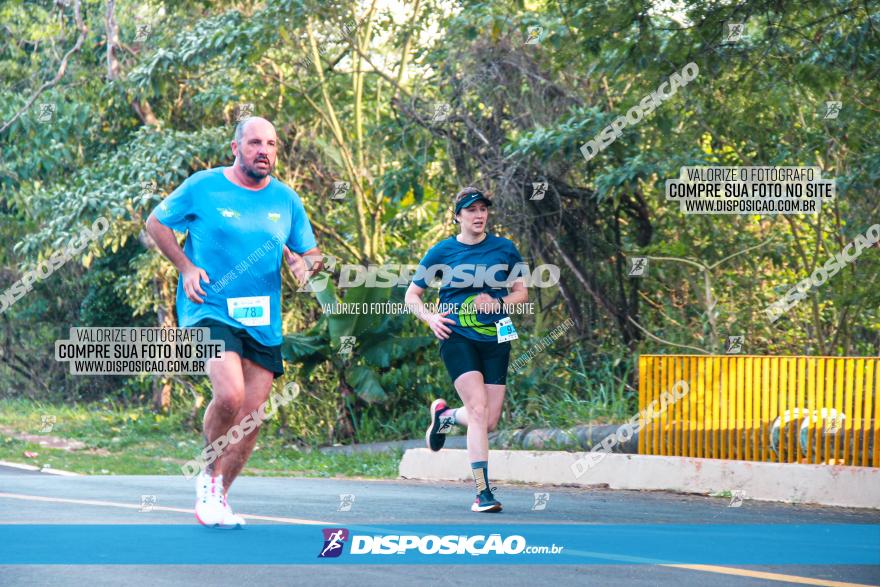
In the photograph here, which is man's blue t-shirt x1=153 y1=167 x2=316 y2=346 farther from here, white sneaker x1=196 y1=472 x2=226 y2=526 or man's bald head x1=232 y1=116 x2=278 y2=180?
white sneaker x1=196 y1=472 x2=226 y2=526

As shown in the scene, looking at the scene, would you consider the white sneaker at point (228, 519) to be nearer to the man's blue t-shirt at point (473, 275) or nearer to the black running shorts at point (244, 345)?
the black running shorts at point (244, 345)

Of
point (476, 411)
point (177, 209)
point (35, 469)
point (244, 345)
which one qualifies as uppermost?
point (177, 209)

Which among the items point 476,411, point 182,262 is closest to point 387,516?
point 476,411

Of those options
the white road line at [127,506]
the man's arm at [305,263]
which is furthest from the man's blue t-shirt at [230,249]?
the white road line at [127,506]

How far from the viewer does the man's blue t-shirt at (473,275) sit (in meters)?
8.70

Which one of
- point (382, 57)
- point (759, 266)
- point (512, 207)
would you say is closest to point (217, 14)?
point (382, 57)

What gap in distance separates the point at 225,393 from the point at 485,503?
7.79 ft

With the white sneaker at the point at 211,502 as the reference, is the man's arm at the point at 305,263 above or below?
above

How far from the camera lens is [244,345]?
7160 millimetres

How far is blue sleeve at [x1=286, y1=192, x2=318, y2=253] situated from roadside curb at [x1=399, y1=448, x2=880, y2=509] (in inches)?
193

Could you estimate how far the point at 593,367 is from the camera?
625 inches

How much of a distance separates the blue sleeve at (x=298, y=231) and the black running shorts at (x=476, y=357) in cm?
161

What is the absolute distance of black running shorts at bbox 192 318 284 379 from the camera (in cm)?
702

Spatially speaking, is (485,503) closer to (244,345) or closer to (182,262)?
(244,345)
